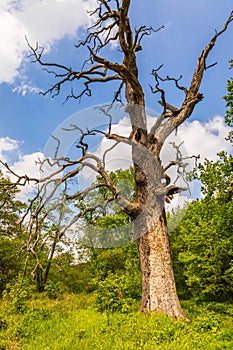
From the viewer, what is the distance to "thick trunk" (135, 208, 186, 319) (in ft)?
28.1

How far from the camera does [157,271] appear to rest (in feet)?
29.1

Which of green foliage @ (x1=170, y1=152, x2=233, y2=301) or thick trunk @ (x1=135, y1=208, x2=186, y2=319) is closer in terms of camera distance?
thick trunk @ (x1=135, y1=208, x2=186, y2=319)

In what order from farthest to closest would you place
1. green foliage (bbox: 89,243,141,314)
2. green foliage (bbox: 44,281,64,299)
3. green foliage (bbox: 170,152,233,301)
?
green foliage (bbox: 44,281,64,299)
green foliage (bbox: 170,152,233,301)
green foliage (bbox: 89,243,141,314)

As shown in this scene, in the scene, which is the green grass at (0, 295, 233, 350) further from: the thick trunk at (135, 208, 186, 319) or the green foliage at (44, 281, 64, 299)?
the green foliage at (44, 281, 64, 299)

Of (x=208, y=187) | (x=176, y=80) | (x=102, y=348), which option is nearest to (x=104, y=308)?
(x=102, y=348)

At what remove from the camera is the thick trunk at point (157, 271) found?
855cm

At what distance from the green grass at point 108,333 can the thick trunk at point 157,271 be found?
0.59 m

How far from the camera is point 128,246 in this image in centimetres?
2292

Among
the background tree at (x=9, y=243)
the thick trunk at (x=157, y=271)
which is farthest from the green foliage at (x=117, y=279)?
the background tree at (x=9, y=243)

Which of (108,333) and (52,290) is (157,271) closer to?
(108,333)

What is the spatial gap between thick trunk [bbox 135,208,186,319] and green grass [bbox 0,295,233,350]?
23.0 inches

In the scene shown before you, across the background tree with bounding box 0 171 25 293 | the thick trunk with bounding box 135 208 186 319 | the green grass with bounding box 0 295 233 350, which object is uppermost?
the background tree with bounding box 0 171 25 293

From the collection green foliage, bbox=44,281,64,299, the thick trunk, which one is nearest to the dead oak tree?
the thick trunk

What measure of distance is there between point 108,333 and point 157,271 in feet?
9.63
